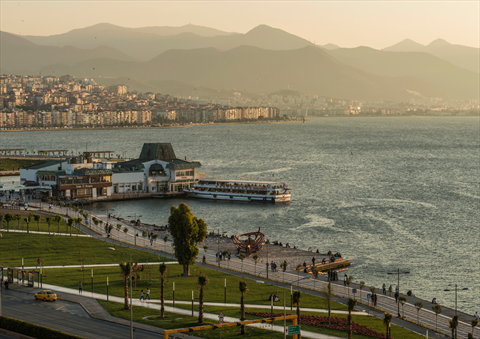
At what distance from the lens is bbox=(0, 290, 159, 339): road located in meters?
22.4

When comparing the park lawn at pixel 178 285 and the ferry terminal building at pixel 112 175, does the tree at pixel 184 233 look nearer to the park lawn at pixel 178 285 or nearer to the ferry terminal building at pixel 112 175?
the park lawn at pixel 178 285

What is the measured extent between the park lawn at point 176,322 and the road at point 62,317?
1.07m

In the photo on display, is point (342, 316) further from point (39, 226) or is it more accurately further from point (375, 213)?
point (375, 213)

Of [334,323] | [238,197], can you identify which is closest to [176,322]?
[334,323]

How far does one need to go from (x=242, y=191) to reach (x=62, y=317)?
46.8m

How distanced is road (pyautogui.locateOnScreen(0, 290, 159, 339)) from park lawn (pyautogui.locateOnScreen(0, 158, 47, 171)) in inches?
2666

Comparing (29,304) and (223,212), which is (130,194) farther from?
(29,304)

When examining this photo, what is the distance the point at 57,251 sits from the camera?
37.0m

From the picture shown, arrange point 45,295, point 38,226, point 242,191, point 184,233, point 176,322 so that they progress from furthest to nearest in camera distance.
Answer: point 242,191
point 38,226
point 184,233
point 45,295
point 176,322

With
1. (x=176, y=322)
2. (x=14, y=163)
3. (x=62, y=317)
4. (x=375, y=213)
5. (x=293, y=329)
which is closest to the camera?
(x=293, y=329)

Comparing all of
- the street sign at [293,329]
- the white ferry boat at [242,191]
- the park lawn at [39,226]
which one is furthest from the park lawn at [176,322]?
the white ferry boat at [242,191]

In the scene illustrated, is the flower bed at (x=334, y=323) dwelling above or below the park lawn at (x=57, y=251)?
below

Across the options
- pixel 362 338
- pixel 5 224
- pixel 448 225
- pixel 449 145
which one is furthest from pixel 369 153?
pixel 362 338

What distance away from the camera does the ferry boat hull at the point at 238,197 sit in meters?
68.2
